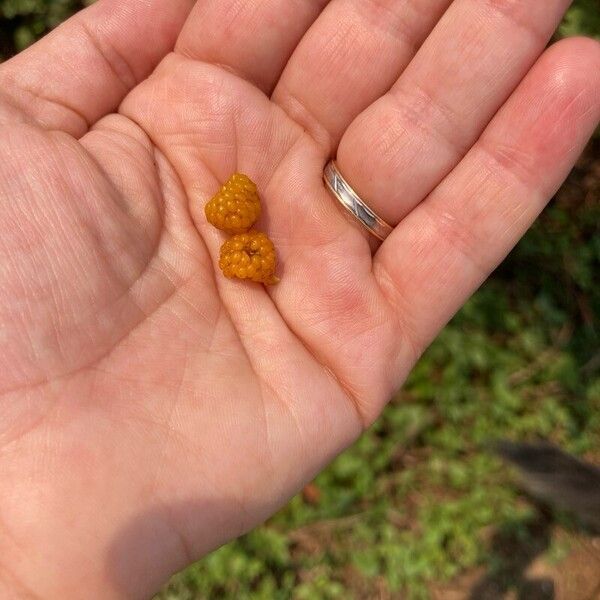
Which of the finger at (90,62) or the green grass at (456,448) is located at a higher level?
the finger at (90,62)

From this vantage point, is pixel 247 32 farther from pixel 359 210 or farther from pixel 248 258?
pixel 248 258

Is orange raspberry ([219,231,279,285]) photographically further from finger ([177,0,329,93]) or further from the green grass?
the green grass

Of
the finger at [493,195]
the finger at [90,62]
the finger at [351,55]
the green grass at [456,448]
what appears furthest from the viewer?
the green grass at [456,448]

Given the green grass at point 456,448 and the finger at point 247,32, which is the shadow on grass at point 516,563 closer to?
the green grass at point 456,448

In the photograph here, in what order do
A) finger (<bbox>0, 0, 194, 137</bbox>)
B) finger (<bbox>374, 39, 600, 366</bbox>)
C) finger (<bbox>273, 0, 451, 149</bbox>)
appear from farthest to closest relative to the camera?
Answer: finger (<bbox>273, 0, 451, 149</bbox>) → finger (<bbox>0, 0, 194, 137</bbox>) → finger (<bbox>374, 39, 600, 366</bbox>)

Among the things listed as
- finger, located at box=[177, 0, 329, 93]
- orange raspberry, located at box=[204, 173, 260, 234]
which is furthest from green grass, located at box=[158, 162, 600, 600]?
finger, located at box=[177, 0, 329, 93]

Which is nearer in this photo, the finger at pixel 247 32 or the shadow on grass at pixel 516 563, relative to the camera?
the finger at pixel 247 32

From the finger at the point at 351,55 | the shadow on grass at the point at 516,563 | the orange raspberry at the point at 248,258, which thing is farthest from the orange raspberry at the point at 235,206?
the shadow on grass at the point at 516,563
